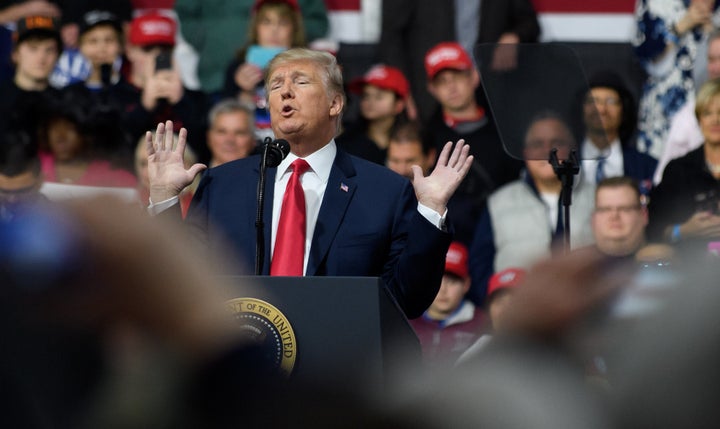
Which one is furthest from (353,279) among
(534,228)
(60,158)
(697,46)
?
(697,46)

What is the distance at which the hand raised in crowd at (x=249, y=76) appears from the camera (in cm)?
684

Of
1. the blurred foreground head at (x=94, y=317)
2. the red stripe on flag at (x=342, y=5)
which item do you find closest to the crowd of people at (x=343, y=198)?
the blurred foreground head at (x=94, y=317)

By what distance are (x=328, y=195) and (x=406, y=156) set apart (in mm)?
3257

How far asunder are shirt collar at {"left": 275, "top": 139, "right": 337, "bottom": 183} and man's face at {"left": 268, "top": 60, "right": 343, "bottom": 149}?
0.03 m

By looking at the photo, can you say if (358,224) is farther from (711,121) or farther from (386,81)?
(386,81)

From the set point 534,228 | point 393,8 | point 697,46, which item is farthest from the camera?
point 393,8

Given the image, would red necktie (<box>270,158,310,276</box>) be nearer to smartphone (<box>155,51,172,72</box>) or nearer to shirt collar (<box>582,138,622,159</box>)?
shirt collar (<box>582,138,622,159</box>)

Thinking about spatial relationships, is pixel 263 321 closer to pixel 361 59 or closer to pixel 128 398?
pixel 128 398

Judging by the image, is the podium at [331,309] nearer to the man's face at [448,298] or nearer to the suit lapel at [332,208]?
the suit lapel at [332,208]

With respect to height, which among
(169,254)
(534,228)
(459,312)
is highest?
(169,254)

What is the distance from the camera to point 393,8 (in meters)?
7.77

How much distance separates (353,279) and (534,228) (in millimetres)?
3639

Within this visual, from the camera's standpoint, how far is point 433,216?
2893mm

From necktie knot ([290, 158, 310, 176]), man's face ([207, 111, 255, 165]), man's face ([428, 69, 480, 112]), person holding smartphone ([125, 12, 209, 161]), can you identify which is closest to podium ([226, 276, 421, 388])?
necktie knot ([290, 158, 310, 176])
